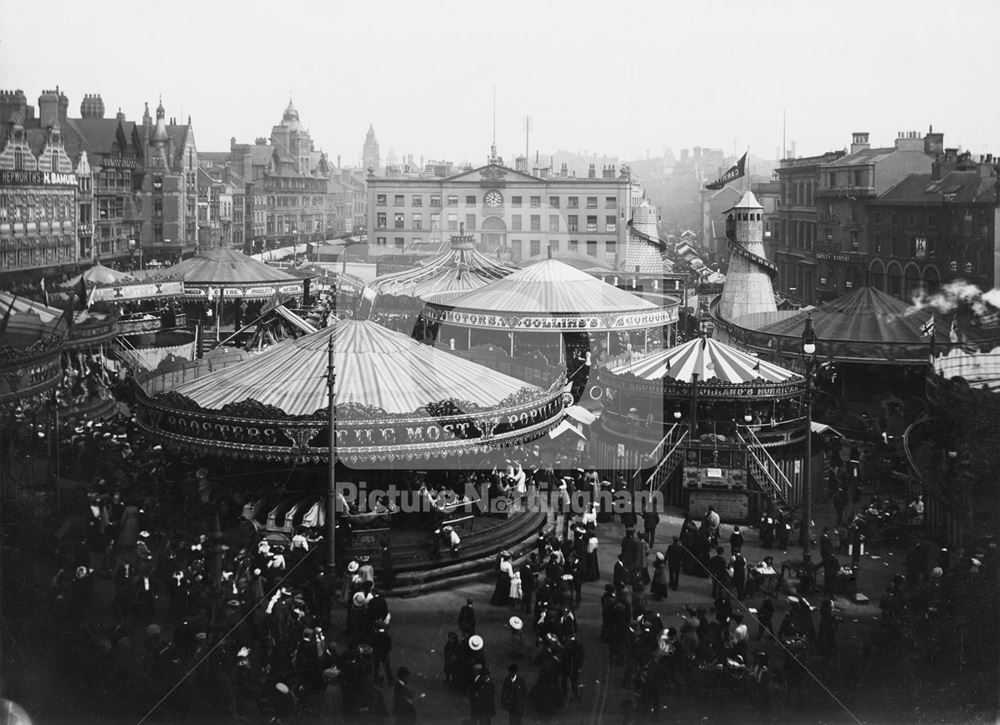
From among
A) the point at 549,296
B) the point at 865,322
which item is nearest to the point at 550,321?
the point at 549,296

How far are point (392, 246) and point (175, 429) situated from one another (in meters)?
77.5

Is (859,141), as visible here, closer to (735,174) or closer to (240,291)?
(735,174)

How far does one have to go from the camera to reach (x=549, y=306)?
40.6 m

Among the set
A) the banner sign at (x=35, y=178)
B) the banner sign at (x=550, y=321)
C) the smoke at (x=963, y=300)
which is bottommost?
the banner sign at (x=550, y=321)

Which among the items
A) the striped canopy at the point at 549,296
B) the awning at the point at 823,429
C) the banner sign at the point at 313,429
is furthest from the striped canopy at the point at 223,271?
the awning at the point at 823,429

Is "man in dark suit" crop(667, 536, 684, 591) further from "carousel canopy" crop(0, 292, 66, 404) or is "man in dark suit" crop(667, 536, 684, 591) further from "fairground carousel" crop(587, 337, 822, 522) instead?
"carousel canopy" crop(0, 292, 66, 404)

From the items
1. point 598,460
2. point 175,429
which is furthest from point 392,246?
point 175,429

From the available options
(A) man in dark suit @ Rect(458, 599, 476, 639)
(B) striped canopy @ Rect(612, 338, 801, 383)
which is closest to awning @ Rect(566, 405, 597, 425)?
(B) striped canopy @ Rect(612, 338, 801, 383)

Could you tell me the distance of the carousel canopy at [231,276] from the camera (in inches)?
1856

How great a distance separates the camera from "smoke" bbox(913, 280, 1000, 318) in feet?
139

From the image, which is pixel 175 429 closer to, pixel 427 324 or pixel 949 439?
pixel 949 439

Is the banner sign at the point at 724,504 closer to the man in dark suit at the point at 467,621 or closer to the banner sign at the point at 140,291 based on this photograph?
the man in dark suit at the point at 467,621

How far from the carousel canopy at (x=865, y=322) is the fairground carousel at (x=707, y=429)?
784 cm

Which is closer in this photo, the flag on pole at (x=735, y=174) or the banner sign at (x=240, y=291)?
the banner sign at (x=240, y=291)
